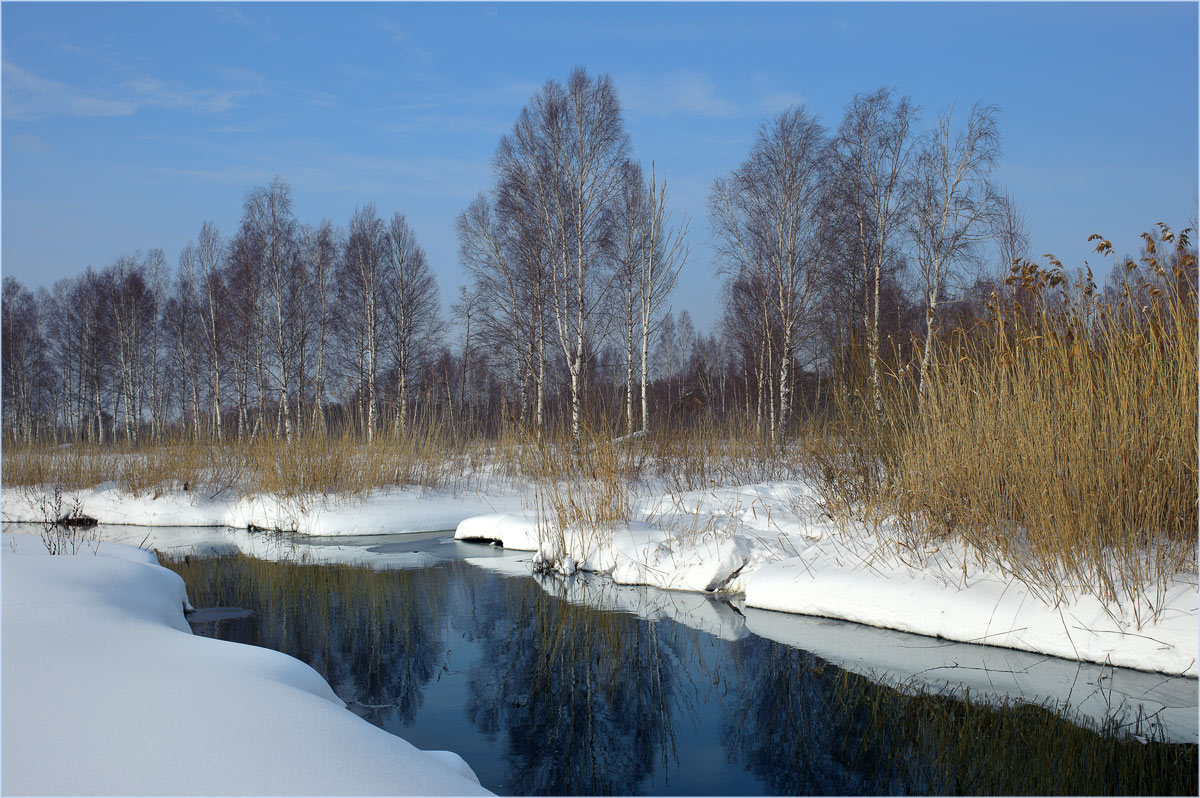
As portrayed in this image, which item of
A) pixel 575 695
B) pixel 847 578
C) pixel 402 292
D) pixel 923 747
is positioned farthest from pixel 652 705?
pixel 402 292

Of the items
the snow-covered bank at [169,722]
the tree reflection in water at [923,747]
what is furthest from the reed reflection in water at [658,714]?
the snow-covered bank at [169,722]

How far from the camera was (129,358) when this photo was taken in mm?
23109

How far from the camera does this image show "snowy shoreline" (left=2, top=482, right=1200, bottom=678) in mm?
3557

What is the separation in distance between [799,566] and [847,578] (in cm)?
44

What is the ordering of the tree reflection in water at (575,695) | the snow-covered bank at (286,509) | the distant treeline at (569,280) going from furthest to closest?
the distant treeline at (569,280), the snow-covered bank at (286,509), the tree reflection in water at (575,695)

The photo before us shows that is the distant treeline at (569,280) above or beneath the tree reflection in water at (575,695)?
above

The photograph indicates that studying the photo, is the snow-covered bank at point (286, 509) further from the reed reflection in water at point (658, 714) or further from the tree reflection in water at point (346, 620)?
the reed reflection in water at point (658, 714)

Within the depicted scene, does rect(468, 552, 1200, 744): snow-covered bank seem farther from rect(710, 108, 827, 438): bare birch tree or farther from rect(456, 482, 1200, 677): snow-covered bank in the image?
rect(710, 108, 827, 438): bare birch tree

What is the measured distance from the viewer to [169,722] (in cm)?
202

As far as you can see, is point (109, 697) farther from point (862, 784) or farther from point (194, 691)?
point (862, 784)

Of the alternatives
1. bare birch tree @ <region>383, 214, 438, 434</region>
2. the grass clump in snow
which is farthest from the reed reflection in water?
bare birch tree @ <region>383, 214, 438, 434</region>

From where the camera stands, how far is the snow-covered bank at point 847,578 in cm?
352

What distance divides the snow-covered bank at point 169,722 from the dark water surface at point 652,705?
56 centimetres

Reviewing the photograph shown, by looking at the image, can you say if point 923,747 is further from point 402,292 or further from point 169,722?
point 402,292
